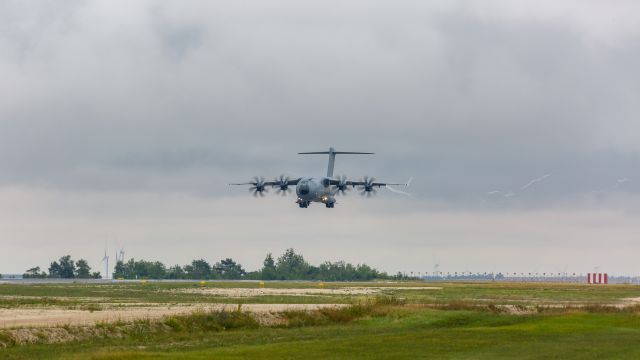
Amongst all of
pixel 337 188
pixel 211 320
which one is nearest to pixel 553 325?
pixel 211 320

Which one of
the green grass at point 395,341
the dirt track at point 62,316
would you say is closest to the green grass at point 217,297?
the dirt track at point 62,316

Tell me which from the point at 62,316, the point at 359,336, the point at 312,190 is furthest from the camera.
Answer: the point at 312,190

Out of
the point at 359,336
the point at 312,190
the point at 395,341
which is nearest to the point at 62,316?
the point at 359,336

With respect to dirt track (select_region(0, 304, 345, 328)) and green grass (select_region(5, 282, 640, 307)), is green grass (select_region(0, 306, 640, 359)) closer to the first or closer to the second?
dirt track (select_region(0, 304, 345, 328))

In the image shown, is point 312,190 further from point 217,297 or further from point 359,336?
point 359,336

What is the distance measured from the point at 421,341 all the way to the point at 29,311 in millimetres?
32753

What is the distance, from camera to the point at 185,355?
50906 millimetres

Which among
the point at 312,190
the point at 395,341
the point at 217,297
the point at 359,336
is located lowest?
the point at 395,341

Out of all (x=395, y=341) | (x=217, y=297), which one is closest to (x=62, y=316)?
(x=395, y=341)

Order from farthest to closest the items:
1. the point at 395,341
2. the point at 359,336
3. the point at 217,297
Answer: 1. the point at 217,297
2. the point at 359,336
3. the point at 395,341

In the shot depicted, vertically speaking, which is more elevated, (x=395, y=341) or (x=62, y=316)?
(x=62, y=316)

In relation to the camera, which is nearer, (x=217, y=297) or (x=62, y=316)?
(x=62, y=316)

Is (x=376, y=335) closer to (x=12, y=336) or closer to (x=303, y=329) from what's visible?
(x=303, y=329)

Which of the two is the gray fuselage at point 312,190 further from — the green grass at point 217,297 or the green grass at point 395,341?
the green grass at point 395,341
